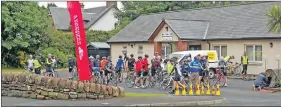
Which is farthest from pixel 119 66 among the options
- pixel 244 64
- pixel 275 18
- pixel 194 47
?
pixel 194 47

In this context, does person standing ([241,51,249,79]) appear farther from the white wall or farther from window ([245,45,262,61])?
the white wall

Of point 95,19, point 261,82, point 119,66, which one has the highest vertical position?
point 95,19

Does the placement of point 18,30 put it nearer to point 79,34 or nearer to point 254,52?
point 254,52

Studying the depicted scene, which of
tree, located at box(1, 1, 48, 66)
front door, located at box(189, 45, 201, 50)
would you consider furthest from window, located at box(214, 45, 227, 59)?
tree, located at box(1, 1, 48, 66)

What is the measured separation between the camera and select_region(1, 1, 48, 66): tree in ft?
130

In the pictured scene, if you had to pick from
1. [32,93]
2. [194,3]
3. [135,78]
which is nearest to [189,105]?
[32,93]

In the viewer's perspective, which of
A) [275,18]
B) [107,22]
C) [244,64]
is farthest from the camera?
[107,22]

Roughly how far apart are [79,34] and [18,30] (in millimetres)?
25677

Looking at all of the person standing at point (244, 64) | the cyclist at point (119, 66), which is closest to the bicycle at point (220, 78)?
the cyclist at point (119, 66)

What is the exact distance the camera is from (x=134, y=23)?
45.7 metres

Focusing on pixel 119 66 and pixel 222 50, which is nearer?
pixel 119 66

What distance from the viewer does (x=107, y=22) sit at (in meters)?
66.6

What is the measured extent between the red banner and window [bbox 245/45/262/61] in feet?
54.3

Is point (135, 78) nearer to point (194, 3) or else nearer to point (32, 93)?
point (32, 93)
